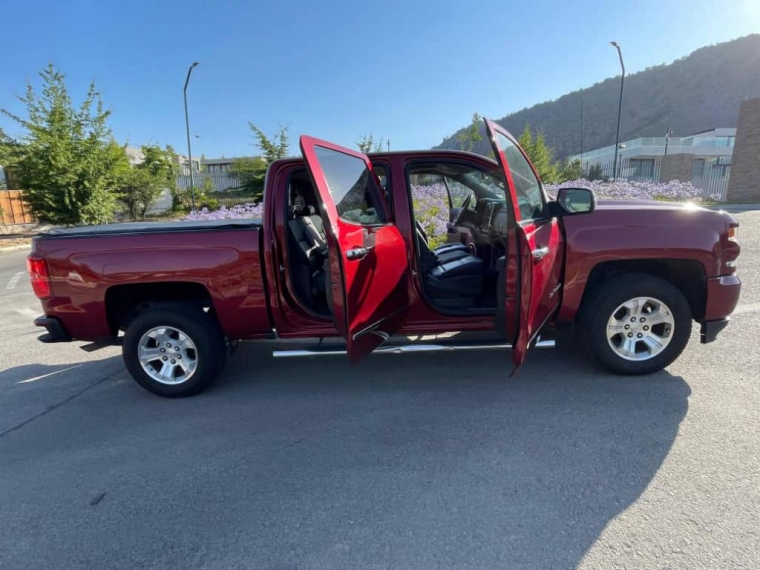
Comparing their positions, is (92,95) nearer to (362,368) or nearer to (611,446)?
(362,368)

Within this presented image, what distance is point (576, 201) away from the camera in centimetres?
342

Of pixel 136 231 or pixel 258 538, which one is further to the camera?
pixel 136 231

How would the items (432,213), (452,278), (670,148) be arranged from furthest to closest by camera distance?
(670,148) → (432,213) → (452,278)

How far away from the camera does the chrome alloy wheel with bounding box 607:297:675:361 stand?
3.53 m

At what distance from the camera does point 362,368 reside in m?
4.13

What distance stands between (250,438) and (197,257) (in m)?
1.42

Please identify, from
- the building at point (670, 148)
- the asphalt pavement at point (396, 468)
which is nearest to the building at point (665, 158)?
the building at point (670, 148)

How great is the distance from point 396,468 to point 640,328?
2296 millimetres

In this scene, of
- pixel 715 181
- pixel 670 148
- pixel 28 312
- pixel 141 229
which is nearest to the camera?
pixel 141 229

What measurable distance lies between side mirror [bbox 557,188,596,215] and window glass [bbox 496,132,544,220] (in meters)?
0.15

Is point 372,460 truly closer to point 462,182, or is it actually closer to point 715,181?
point 462,182

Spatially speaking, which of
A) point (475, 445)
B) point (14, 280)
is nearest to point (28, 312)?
point (14, 280)

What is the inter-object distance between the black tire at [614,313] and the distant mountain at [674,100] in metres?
93.8

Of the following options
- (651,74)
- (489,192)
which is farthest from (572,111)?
(489,192)
